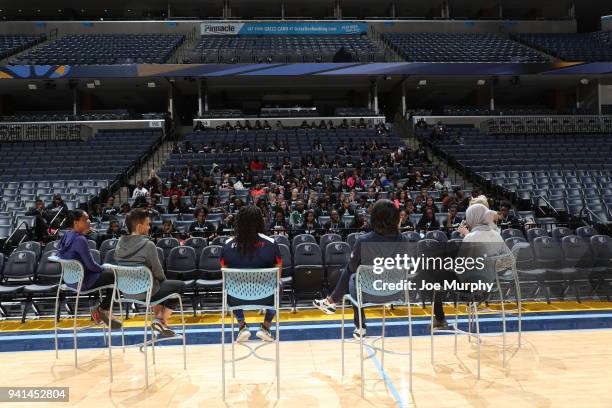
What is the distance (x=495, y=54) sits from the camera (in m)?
19.7

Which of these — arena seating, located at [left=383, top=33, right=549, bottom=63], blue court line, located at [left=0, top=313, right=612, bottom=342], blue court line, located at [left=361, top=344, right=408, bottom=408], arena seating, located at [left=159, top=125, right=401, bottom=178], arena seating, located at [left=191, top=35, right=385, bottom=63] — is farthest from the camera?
arena seating, located at [left=191, top=35, right=385, bottom=63]

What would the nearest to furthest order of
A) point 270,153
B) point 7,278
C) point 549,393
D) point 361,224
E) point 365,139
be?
1. point 549,393
2. point 7,278
3. point 361,224
4. point 270,153
5. point 365,139

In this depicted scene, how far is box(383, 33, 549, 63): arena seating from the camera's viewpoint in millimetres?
19125

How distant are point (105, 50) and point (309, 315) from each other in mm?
18071

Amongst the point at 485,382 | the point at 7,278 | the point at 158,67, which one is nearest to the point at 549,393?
the point at 485,382

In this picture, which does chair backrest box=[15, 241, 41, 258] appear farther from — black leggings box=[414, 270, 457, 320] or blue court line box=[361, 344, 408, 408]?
black leggings box=[414, 270, 457, 320]

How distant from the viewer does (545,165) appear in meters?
13.0

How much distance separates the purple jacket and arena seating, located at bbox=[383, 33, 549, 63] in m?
16.8

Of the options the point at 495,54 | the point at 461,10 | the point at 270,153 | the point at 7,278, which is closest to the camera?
the point at 7,278

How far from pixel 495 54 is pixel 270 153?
11.6 m

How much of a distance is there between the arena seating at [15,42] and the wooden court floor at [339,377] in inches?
776

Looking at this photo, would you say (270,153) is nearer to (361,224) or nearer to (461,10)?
(361,224)

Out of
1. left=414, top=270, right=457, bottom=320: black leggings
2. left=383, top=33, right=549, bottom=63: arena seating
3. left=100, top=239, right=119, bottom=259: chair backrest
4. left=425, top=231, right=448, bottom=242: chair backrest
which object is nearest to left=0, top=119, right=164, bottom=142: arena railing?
left=383, top=33, right=549, bottom=63: arena seating

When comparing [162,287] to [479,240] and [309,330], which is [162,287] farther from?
[479,240]
